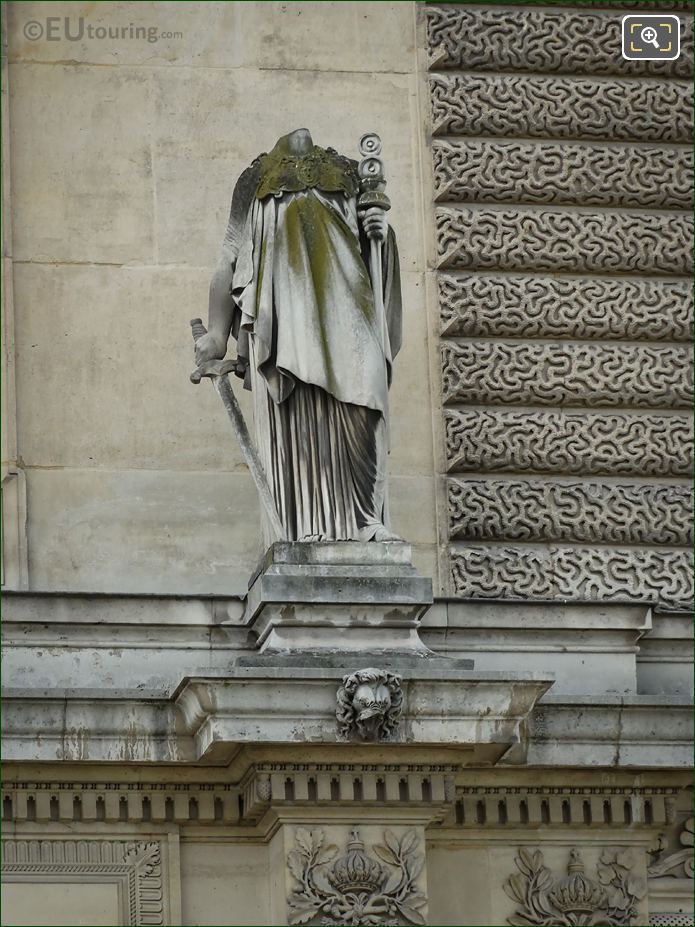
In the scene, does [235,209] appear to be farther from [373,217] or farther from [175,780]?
[175,780]

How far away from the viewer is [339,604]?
11.3 meters

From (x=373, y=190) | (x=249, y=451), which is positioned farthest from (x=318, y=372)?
(x=373, y=190)

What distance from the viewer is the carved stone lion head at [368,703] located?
10969mm

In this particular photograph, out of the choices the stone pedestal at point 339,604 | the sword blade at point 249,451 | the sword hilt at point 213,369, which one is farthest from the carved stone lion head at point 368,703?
the sword hilt at point 213,369

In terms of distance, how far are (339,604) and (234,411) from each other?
982 millimetres

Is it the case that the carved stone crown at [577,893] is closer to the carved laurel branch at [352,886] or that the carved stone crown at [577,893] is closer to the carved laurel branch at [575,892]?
the carved laurel branch at [575,892]

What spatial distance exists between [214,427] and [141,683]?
1541 mm

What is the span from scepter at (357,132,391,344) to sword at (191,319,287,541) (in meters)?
0.63

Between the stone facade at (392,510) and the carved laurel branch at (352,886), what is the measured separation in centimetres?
1

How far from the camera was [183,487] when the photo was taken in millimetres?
12680

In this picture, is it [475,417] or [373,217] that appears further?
[475,417]

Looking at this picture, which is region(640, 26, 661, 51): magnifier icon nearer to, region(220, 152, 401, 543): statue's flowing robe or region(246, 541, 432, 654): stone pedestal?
region(220, 152, 401, 543): statue's flowing robe

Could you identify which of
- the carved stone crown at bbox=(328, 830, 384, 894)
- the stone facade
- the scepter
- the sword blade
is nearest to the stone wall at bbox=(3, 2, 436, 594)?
the stone facade

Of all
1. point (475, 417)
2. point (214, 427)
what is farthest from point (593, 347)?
point (214, 427)
